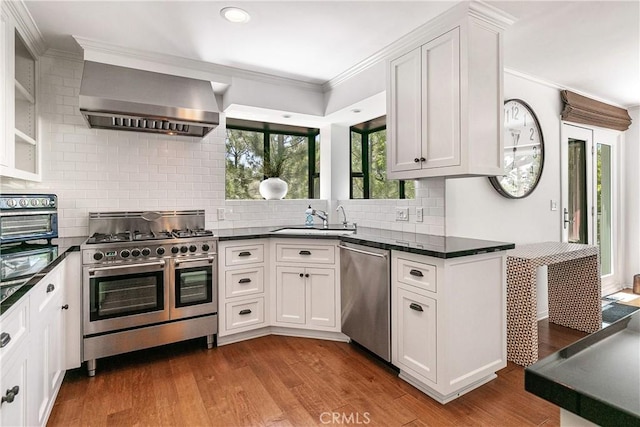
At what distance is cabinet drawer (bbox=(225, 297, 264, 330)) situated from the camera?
2.90m

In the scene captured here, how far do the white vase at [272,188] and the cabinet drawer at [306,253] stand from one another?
0.88 meters

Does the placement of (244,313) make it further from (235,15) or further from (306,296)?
(235,15)

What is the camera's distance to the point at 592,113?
392cm

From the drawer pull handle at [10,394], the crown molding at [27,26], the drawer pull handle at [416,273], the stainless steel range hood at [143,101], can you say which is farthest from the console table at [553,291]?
the crown molding at [27,26]

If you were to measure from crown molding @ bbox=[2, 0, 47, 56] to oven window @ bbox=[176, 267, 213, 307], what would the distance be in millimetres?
1945

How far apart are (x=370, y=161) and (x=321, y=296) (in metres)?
1.82

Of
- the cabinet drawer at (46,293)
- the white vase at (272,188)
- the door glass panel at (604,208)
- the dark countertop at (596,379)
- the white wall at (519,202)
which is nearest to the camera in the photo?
the dark countertop at (596,379)

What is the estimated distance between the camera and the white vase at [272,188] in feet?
12.2

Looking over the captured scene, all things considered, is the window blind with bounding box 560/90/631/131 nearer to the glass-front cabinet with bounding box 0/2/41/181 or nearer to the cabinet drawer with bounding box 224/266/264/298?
the cabinet drawer with bounding box 224/266/264/298

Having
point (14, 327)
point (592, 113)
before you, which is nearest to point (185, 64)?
point (14, 327)

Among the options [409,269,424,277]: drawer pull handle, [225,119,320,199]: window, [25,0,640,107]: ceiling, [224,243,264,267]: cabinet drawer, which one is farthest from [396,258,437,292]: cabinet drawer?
[225,119,320,199]: window

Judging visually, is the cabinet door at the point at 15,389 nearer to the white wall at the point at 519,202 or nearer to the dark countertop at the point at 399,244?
the dark countertop at the point at 399,244

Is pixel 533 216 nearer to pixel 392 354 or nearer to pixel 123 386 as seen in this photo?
pixel 392 354

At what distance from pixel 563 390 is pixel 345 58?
9.57ft
